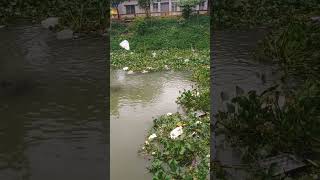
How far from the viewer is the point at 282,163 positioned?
430 centimetres

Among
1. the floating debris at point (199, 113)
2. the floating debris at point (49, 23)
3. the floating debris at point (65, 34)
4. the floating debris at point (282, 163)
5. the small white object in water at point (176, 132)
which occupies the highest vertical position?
the floating debris at point (49, 23)

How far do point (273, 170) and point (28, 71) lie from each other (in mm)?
4276

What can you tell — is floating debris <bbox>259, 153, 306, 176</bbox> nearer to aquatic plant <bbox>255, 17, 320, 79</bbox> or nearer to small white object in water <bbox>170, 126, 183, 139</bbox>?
aquatic plant <bbox>255, 17, 320, 79</bbox>

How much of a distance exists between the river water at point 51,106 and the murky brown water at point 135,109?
562 mm

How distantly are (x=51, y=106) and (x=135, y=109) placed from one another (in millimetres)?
2443

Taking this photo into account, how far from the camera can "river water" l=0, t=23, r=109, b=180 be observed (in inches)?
181

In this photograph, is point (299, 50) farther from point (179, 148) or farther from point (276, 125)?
point (179, 148)

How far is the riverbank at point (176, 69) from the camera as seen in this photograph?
17.7 feet

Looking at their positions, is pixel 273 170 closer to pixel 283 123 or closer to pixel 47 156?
pixel 283 123

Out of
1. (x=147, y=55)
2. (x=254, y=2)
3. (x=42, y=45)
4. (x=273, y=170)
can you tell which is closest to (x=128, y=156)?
(x=273, y=170)

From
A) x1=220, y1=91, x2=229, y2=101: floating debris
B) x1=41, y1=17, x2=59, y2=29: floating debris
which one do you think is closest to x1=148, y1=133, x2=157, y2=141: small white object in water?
x1=220, y1=91, x2=229, y2=101: floating debris

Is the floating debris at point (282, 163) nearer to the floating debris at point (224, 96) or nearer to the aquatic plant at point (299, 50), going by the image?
the aquatic plant at point (299, 50)

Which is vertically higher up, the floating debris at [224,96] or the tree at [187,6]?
the tree at [187,6]

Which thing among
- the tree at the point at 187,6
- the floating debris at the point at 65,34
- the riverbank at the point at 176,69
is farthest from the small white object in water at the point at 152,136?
the tree at the point at 187,6
